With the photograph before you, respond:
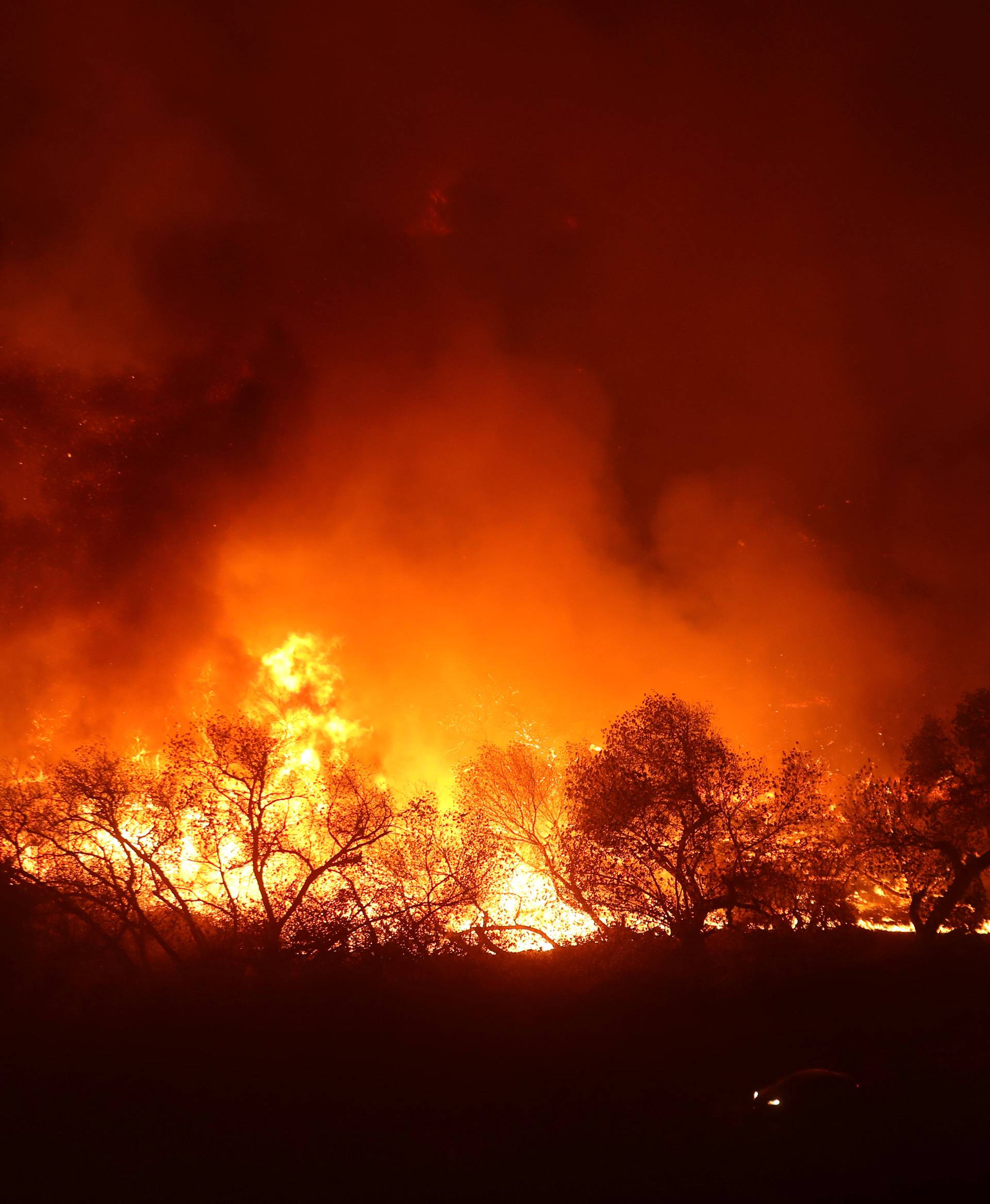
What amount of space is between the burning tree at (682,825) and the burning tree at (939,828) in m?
6.69

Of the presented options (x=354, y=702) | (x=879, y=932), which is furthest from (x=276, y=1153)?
(x=354, y=702)

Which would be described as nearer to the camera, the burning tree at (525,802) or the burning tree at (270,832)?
the burning tree at (270,832)

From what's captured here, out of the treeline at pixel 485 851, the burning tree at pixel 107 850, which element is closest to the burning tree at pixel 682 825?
the treeline at pixel 485 851

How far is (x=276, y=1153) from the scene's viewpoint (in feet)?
81.9

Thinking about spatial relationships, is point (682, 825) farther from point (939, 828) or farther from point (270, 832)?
point (270, 832)

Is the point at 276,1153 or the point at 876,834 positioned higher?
the point at 876,834

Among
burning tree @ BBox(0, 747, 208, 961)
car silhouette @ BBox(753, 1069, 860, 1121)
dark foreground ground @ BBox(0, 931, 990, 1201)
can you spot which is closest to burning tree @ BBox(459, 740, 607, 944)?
dark foreground ground @ BBox(0, 931, 990, 1201)

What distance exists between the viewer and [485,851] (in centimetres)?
3881

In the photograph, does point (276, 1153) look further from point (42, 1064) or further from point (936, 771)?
point (936, 771)

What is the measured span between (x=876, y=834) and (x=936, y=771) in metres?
4.99

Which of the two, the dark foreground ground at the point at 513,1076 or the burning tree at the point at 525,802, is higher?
the burning tree at the point at 525,802

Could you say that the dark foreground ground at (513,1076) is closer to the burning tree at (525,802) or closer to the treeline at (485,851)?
the treeline at (485,851)

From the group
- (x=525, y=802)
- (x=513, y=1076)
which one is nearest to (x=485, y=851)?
(x=525, y=802)

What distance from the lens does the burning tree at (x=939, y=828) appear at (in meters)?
39.8
